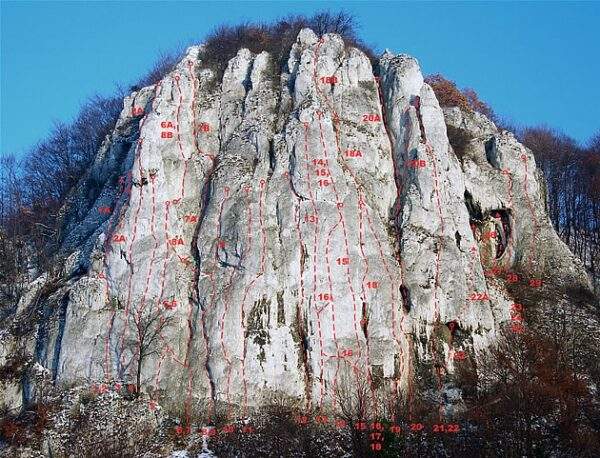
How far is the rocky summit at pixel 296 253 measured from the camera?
28531mm

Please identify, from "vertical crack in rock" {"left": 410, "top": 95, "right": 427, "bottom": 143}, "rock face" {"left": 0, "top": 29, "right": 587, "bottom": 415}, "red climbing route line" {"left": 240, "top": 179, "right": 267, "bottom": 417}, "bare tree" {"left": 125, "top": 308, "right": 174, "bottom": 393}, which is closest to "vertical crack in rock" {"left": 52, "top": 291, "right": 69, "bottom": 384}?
"rock face" {"left": 0, "top": 29, "right": 587, "bottom": 415}

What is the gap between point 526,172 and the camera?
37.3 metres

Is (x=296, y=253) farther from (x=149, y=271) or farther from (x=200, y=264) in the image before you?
(x=149, y=271)

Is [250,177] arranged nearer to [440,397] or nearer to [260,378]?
[260,378]

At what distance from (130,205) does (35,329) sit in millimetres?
6782

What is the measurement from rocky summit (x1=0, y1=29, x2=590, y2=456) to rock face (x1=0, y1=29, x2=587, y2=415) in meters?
0.08

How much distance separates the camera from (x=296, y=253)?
30.2 metres

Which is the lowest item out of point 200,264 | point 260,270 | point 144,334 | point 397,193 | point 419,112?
point 144,334

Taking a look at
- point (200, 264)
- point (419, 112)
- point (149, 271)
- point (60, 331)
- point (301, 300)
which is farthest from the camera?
point (419, 112)

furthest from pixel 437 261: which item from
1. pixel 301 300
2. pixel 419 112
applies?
pixel 419 112

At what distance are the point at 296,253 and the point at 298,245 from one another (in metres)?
0.37

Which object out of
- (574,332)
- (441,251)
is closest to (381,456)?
(441,251)

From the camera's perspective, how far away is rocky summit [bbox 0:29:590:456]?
2853cm

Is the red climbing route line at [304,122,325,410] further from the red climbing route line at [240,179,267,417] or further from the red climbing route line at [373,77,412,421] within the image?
the red climbing route line at [373,77,412,421]
